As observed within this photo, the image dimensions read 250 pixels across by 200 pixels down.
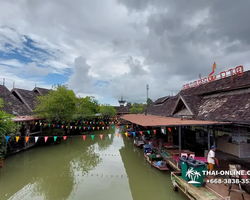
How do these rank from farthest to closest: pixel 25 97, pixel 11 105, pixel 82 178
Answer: pixel 25 97
pixel 11 105
pixel 82 178

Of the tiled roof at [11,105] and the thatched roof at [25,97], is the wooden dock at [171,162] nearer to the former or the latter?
the tiled roof at [11,105]

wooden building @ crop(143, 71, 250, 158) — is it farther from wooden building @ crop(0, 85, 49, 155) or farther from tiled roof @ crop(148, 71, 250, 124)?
wooden building @ crop(0, 85, 49, 155)

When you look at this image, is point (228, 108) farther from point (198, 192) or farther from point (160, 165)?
point (198, 192)

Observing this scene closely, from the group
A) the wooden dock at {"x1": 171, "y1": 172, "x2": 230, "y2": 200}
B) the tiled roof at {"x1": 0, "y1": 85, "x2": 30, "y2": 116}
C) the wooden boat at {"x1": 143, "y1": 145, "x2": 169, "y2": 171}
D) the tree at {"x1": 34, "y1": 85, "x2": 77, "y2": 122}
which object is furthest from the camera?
the tree at {"x1": 34, "y1": 85, "x2": 77, "y2": 122}

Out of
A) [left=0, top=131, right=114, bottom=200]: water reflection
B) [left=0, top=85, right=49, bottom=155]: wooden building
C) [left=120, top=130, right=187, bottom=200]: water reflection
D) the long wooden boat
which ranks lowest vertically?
[left=0, top=131, right=114, bottom=200]: water reflection

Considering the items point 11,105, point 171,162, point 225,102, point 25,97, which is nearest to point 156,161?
point 171,162

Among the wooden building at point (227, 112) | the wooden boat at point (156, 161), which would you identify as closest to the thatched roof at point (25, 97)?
the wooden boat at point (156, 161)

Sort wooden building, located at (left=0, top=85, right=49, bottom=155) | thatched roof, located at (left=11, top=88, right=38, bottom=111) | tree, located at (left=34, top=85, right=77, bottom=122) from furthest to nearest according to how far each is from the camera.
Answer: thatched roof, located at (left=11, top=88, right=38, bottom=111) < tree, located at (left=34, top=85, right=77, bottom=122) < wooden building, located at (left=0, top=85, right=49, bottom=155)

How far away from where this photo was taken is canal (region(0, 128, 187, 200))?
8000mm

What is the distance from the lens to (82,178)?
9992mm

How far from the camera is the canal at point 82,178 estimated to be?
800 centimetres

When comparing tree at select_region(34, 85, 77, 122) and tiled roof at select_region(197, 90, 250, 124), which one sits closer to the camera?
tiled roof at select_region(197, 90, 250, 124)

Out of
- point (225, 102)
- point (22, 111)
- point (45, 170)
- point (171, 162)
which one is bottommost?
point (45, 170)

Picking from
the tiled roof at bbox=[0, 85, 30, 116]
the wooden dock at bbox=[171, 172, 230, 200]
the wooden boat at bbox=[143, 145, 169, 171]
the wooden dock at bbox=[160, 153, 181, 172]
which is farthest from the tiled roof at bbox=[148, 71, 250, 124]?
the tiled roof at bbox=[0, 85, 30, 116]
